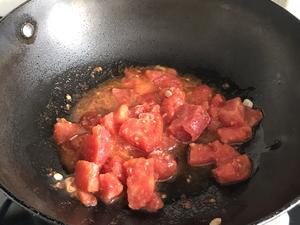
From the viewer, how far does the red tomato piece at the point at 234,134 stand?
2.01 metres

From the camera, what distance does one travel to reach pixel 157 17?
237 cm

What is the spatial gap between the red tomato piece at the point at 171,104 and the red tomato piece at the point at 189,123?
0.04 metres

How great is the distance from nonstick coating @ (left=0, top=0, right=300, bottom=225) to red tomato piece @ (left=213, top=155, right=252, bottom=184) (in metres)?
0.04

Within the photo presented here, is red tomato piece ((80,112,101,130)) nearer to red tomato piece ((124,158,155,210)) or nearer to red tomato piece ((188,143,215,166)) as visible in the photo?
red tomato piece ((124,158,155,210))

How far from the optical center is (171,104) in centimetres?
209

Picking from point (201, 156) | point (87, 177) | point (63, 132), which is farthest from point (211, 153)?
point (63, 132)

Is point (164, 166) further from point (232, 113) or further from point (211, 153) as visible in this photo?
point (232, 113)

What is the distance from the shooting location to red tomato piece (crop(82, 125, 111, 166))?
185 centimetres

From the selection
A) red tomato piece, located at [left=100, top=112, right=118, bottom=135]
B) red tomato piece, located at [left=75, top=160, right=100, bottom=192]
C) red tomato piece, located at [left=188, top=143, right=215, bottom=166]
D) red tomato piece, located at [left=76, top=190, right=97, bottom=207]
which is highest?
red tomato piece, located at [left=188, top=143, right=215, bottom=166]

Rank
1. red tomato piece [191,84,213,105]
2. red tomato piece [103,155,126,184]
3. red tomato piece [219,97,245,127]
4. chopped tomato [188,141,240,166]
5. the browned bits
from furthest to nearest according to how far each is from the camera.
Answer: red tomato piece [191,84,213,105] < red tomato piece [219,97,245,127] < chopped tomato [188,141,240,166] < red tomato piece [103,155,126,184] < the browned bits

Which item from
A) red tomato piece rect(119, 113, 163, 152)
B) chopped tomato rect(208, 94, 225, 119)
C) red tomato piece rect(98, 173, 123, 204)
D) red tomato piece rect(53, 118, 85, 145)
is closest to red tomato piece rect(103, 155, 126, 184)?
red tomato piece rect(98, 173, 123, 204)

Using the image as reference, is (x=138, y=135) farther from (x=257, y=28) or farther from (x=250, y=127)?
(x=257, y=28)

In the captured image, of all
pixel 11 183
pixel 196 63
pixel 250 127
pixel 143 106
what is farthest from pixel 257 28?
pixel 11 183

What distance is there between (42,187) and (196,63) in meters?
1.01
